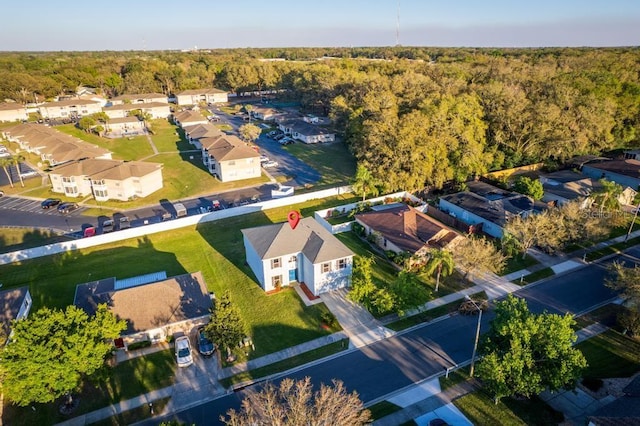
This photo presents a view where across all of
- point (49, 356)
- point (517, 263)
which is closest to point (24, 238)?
point (49, 356)

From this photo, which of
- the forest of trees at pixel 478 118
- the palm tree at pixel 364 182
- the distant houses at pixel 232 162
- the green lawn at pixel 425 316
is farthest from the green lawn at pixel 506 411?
the distant houses at pixel 232 162

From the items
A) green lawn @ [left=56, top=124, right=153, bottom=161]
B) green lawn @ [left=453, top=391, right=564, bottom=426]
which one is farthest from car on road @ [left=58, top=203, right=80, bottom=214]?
green lawn @ [left=453, top=391, right=564, bottom=426]

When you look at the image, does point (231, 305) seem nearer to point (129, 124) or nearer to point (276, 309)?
point (276, 309)

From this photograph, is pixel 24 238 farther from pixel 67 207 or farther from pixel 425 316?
pixel 425 316

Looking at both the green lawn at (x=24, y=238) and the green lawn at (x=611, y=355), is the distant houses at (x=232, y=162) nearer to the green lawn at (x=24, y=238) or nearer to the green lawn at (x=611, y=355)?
the green lawn at (x=24, y=238)

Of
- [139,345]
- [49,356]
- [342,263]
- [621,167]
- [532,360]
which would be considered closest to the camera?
[49,356]

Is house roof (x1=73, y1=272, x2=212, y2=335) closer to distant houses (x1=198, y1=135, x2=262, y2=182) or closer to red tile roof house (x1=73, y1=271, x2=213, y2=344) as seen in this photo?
red tile roof house (x1=73, y1=271, x2=213, y2=344)

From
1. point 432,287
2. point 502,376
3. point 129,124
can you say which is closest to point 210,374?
point 502,376
